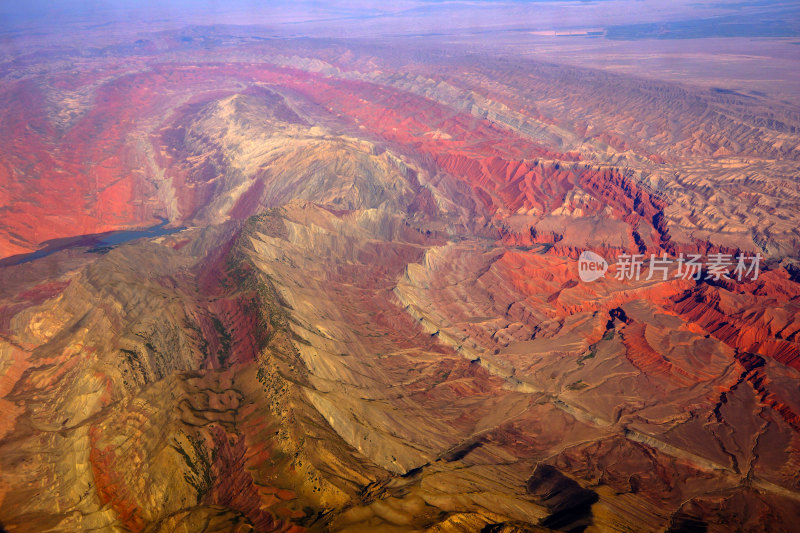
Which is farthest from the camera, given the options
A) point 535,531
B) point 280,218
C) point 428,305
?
point 280,218

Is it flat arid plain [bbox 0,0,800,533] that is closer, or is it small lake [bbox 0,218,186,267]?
flat arid plain [bbox 0,0,800,533]

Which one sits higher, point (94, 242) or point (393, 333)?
point (94, 242)

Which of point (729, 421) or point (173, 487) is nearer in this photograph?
point (173, 487)

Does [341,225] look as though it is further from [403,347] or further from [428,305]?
[403,347]

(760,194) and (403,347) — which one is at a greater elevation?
(760,194)

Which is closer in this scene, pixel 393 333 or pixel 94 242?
pixel 393 333

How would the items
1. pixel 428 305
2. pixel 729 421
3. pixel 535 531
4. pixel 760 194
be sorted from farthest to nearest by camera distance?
pixel 760 194, pixel 428 305, pixel 729 421, pixel 535 531

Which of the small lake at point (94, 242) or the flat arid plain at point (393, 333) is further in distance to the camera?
the small lake at point (94, 242)

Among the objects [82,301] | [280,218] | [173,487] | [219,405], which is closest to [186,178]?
[280,218]
